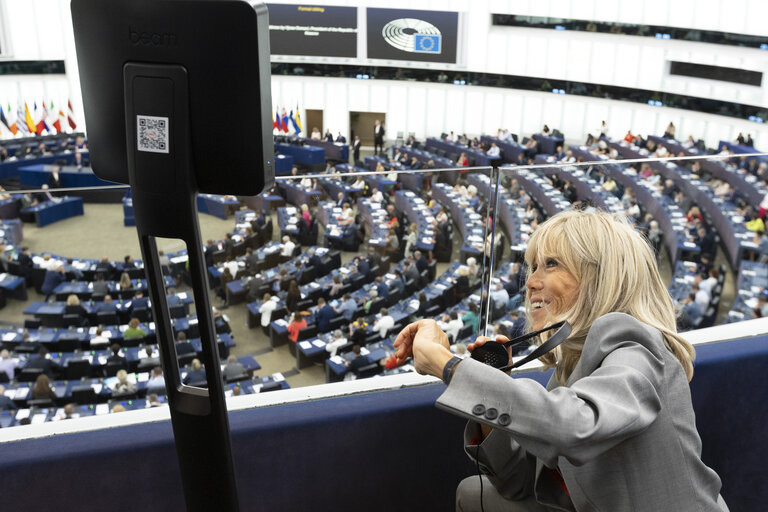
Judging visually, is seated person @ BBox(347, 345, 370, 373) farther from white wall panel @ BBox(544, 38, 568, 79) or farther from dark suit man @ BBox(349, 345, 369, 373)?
white wall panel @ BBox(544, 38, 568, 79)

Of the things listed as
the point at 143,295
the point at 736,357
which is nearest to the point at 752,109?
the point at 143,295

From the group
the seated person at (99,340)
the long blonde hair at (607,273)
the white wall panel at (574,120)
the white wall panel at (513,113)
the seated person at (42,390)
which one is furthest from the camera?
the white wall panel at (513,113)

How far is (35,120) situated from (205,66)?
2427 centimetres

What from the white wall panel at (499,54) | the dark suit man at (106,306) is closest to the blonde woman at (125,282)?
the dark suit man at (106,306)

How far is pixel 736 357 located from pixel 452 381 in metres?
1.28

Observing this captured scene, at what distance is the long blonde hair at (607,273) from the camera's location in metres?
1.29

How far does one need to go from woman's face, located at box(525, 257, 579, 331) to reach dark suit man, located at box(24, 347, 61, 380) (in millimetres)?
7108

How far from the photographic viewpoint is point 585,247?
133cm

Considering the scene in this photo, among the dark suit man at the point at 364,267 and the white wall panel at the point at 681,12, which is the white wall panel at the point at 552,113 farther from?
the dark suit man at the point at 364,267

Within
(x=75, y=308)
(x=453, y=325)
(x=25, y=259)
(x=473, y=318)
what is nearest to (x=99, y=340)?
(x=75, y=308)

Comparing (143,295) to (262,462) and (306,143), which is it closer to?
(262,462)

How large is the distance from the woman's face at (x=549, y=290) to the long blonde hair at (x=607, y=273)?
13 millimetres

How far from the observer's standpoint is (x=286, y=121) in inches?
868

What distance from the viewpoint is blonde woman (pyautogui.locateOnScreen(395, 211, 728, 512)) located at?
104 cm
